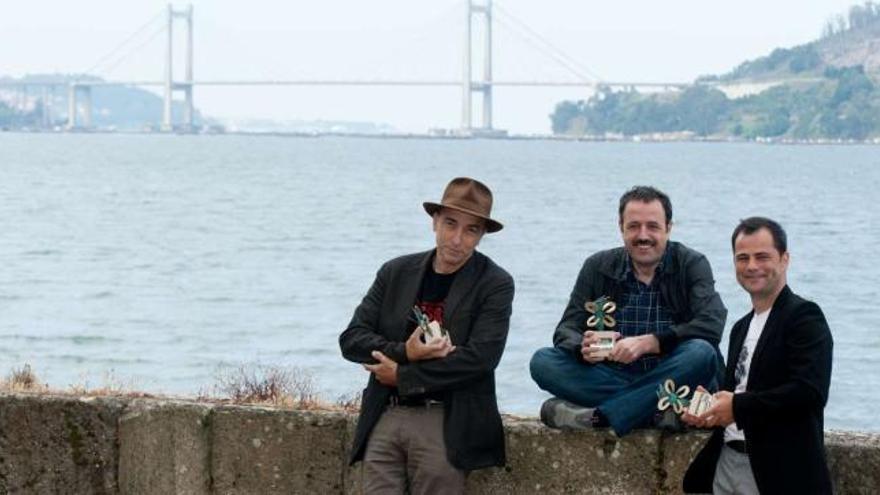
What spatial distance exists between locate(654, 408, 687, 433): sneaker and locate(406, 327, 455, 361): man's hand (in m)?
0.69

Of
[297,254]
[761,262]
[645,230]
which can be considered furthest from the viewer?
[297,254]

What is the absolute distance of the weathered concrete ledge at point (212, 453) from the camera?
529 centimetres

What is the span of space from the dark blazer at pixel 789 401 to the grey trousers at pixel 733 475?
0.12 meters

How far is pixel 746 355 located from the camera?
4.42 metres

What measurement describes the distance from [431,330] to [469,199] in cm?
37

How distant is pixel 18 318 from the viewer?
24453 mm

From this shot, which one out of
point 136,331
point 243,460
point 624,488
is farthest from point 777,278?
point 136,331

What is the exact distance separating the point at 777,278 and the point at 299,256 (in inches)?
1256

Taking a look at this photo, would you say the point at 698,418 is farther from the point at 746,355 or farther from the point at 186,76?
the point at 186,76

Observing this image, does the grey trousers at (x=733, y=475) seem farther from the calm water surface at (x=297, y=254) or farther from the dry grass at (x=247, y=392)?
the calm water surface at (x=297, y=254)

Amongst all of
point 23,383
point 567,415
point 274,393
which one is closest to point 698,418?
point 567,415

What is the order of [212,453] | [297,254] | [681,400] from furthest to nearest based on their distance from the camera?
[297,254] < [212,453] < [681,400]

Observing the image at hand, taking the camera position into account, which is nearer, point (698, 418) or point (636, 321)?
point (698, 418)

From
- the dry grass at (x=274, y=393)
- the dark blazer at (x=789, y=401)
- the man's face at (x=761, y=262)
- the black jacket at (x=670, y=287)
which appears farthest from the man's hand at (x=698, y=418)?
the dry grass at (x=274, y=393)
